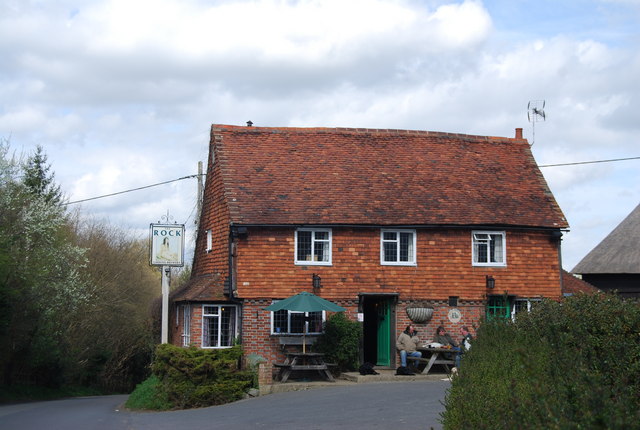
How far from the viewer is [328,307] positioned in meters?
24.0

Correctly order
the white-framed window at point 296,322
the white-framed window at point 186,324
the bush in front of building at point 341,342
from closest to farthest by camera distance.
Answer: the bush in front of building at point 341,342, the white-framed window at point 296,322, the white-framed window at point 186,324

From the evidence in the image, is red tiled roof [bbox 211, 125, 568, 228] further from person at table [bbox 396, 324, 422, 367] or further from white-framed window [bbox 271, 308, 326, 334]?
person at table [bbox 396, 324, 422, 367]

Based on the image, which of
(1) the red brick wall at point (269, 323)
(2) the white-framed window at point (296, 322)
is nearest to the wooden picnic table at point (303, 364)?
(1) the red brick wall at point (269, 323)

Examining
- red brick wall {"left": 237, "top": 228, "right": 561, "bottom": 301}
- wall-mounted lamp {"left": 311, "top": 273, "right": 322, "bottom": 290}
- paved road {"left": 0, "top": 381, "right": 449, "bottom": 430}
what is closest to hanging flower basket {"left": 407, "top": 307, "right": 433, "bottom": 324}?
red brick wall {"left": 237, "top": 228, "right": 561, "bottom": 301}

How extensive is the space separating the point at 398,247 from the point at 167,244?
25.6ft

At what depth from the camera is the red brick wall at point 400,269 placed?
26.5m

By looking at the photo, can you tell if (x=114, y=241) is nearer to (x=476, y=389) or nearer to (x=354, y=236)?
(x=354, y=236)

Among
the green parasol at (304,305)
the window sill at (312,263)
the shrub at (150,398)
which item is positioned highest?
the window sill at (312,263)

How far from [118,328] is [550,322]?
106 ft

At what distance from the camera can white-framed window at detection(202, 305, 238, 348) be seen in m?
27.0

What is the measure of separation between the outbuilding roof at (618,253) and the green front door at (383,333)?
1414 cm

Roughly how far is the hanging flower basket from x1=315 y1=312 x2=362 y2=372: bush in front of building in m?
1.94

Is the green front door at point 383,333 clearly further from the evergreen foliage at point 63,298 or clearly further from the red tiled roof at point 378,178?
the evergreen foliage at point 63,298

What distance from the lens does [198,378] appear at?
2184 centimetres
